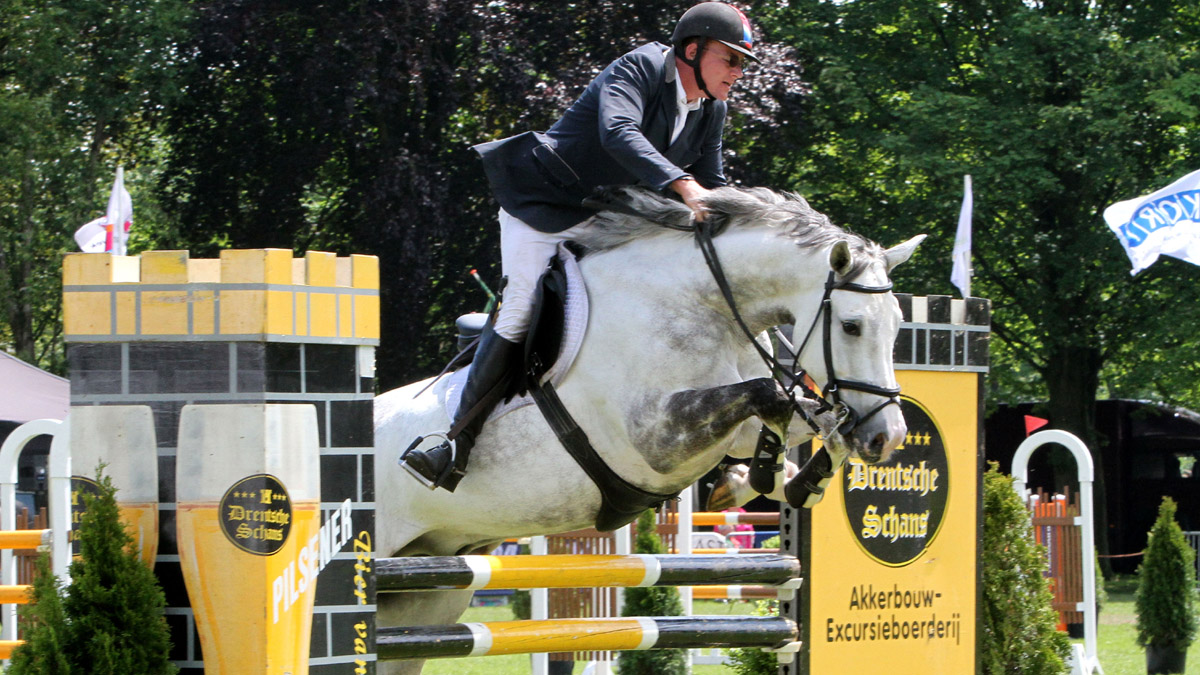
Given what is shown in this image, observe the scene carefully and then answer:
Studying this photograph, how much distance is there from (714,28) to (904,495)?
195 centimetres

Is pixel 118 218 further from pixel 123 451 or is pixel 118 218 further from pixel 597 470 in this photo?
pixel 123 451

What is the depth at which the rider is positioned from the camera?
418 centimetres

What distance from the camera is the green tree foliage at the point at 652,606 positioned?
828cm

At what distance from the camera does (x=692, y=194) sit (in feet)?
13.8

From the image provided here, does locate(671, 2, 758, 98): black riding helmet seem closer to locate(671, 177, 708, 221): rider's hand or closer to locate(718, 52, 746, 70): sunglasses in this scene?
locate(718, 52, 746, 70): sunglasses

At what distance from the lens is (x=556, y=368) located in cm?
423

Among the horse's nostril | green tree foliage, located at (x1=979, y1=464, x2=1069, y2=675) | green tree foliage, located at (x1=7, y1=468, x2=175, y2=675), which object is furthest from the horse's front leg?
green tree foliage, located at (x1=979, y1=464, x2=1069, y2=675)

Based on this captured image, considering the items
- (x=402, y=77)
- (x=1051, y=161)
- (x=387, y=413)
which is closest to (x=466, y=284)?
(x=402, y=77)

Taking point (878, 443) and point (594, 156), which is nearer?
point (878, 443)

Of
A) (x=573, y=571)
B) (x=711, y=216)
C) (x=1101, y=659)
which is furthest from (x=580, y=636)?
(x=1101, y=659)

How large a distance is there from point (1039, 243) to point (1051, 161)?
3.77ft

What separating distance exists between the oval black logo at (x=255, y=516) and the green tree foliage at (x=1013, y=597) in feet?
11.3

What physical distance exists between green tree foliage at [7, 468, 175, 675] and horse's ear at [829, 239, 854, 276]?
6.65 feet

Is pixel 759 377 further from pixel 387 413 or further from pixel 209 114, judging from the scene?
pixel 209 114
